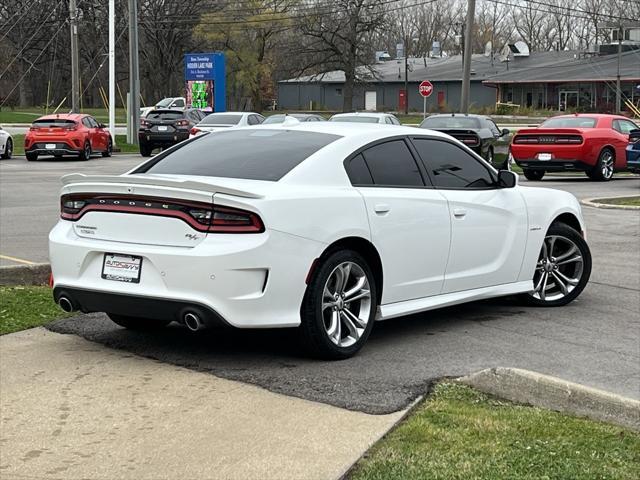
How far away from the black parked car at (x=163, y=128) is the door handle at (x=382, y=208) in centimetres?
2821

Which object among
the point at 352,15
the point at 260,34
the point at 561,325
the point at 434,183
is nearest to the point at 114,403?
the point at 434,183

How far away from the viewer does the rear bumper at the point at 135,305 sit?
5898 millimetres

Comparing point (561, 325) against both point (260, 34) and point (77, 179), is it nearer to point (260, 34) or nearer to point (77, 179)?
point (77, 179)

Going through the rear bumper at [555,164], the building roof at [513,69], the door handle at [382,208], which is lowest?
the rear bumper at [555,164]

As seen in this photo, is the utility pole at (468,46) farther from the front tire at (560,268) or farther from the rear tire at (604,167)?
the front tire at (560,268)

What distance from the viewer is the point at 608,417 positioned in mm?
5273

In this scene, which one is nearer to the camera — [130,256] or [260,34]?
[130,256]

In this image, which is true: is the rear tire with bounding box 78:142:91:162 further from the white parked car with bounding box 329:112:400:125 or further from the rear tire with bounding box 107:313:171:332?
the rear tire with bounding box 107:313:171:332

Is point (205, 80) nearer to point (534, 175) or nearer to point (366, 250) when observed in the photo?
point (534, 175)

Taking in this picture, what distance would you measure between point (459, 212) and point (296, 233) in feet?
6.12

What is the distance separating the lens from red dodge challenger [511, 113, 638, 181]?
23.6 m

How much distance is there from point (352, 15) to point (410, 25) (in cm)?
4128

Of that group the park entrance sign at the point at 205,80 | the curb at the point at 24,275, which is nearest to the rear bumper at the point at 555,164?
the curb at the point at 24,275

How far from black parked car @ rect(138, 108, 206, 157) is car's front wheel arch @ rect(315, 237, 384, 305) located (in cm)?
2829
